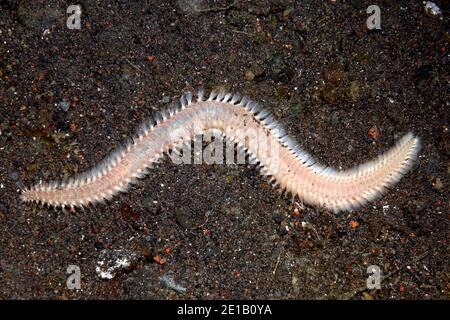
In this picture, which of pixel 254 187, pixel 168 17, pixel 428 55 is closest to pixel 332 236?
pixel 254 187

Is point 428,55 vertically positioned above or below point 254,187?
above

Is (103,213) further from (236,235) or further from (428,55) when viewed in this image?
(428,55)

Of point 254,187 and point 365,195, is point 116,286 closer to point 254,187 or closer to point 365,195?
point 254,187

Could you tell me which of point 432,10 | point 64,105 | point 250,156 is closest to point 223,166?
point 250,156

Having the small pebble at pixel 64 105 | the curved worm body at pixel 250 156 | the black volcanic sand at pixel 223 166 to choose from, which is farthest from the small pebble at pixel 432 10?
the small pebble at pixel 64 105
